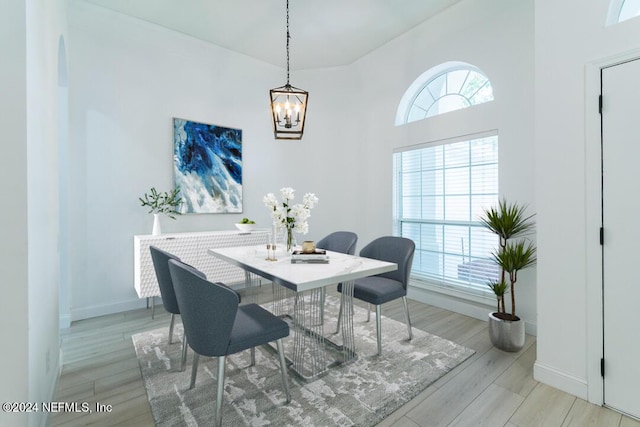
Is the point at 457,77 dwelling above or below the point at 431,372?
above

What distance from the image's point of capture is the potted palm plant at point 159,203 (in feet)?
11.3

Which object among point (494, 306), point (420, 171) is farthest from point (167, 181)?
point (494, 306)

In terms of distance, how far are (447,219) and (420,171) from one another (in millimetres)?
724

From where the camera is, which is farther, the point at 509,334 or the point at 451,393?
the point at 509,334

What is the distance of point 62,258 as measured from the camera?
3059 millimetres

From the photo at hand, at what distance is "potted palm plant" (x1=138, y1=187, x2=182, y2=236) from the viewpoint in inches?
136

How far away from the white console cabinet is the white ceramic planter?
9.11ft

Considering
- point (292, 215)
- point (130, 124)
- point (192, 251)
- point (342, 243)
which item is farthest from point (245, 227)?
point (130, 124)

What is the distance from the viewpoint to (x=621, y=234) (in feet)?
5.75

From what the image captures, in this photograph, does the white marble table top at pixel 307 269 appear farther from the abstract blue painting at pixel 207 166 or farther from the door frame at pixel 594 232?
the abstract blue painting at pixel 207 166

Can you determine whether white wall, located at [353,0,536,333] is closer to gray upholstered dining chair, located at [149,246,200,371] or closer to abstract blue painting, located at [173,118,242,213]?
abstract blue painting, located at [173,118,242,213]

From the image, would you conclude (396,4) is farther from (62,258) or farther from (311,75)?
(62,258)

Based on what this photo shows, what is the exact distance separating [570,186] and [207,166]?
377 cm

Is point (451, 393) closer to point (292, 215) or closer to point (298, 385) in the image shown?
point (298, 385)
